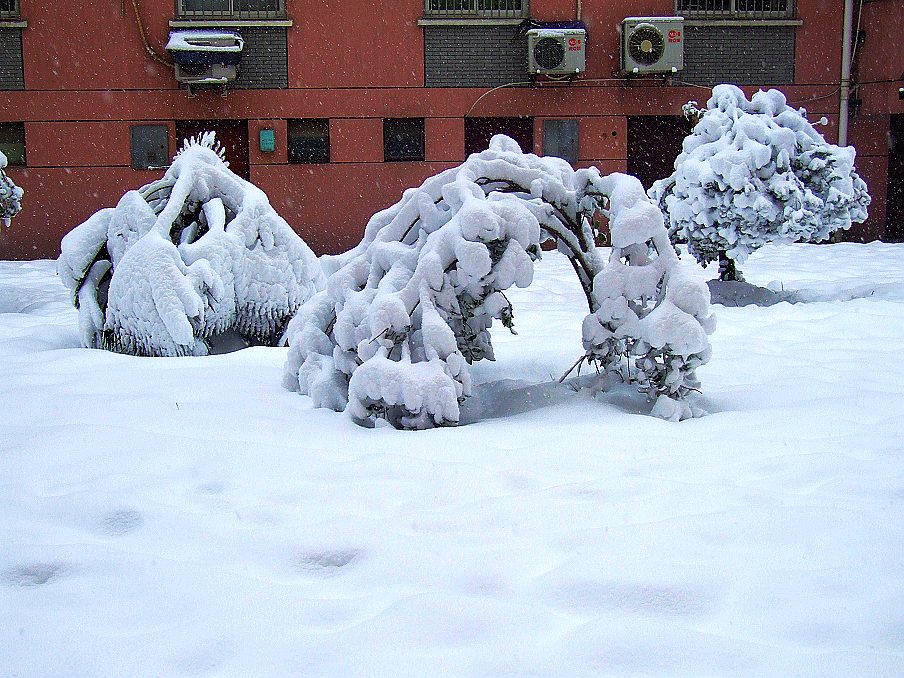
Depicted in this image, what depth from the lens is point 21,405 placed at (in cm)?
370

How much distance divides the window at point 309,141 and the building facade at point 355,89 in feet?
0.09

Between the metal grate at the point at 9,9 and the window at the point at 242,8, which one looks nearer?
the metal grate at the point at 9,9

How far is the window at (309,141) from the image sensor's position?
1529cm

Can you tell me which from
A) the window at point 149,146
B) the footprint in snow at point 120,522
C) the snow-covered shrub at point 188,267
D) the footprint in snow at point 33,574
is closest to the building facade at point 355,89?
the window at point 149,146

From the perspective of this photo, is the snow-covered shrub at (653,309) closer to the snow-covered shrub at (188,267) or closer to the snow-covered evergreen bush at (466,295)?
the snow-covered evergreen bush at (466,295)

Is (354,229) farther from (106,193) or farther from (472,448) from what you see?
(472,448)

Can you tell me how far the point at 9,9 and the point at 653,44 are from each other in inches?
462

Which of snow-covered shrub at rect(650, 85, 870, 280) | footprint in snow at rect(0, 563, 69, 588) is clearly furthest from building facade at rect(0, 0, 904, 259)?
footprint in snow at rect(0, 563, 69, 588)

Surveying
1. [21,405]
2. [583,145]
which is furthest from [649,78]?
[21,405]

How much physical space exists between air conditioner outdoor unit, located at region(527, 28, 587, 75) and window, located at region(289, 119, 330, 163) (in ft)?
13.3

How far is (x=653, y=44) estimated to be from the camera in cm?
1470

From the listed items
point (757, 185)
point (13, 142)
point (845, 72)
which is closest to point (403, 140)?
point (13, 142)

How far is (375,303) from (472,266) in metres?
0.44

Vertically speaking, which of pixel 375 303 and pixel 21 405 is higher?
pixel 375 303
